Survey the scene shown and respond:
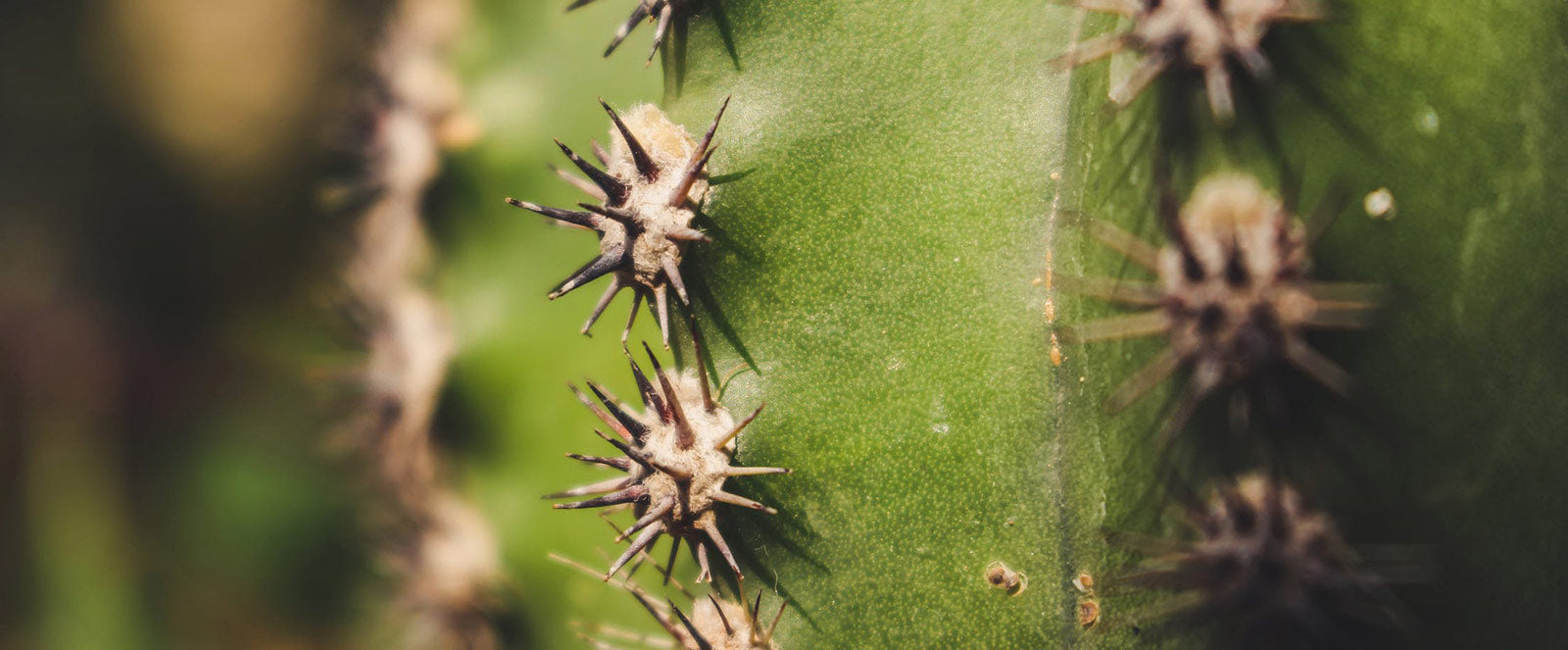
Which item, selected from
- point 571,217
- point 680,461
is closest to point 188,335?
point 571,217

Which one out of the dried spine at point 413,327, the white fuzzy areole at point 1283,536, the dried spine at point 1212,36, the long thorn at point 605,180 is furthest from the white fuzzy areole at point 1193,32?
the dried spine at point 413,327

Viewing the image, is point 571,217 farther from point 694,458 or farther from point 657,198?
point 694,458

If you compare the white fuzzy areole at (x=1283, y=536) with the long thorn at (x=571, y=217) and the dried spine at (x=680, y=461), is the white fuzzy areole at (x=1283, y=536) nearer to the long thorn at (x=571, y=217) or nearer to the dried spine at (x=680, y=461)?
the dried spine at (x=680, y=461)

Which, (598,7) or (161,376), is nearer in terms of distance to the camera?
(598,7)

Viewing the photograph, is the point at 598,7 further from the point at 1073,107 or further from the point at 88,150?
the point at 88,150

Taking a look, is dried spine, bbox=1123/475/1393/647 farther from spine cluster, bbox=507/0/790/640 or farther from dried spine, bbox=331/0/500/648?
dried spine, bbox=331/0/500/648

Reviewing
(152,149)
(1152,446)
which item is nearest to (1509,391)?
(1152,446)
